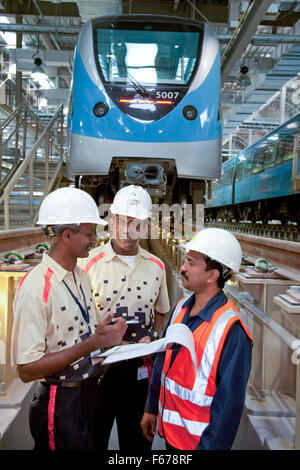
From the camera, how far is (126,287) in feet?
7.92

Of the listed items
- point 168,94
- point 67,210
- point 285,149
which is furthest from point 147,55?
point 285,149

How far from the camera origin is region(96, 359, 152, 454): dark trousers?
87.3 inches

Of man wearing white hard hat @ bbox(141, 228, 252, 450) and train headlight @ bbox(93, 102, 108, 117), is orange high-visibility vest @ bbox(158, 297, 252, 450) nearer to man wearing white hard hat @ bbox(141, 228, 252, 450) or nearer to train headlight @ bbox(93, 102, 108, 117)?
Answer: man wearing white hard hat @ bbox(141, 228, 252, 450)

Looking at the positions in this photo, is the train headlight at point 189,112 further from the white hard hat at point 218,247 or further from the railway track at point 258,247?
the white hard hat at point 218,247

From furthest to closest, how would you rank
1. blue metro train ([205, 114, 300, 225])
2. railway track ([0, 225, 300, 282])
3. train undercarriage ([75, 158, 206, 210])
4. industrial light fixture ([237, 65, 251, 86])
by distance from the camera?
blue metro train ([205, 114, 300, 225])
industrial light fixture ([237, 65, 251, 86])
train undercarriage ([75, 158, 206, 210])
railway track ([0, 225, 300, 282])

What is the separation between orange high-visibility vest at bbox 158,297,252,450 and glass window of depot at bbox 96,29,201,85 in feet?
17.6

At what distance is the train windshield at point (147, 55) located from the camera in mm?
6500

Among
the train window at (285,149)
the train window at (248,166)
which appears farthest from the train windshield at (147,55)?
the train window at (248,166)

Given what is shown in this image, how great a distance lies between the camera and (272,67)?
45.1 ft

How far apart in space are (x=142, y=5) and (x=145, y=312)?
1136 cm

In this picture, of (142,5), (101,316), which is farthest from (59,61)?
(101,316)

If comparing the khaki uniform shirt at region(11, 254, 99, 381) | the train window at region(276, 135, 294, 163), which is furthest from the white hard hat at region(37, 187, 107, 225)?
the train window at region(276, 135, 294, 163)

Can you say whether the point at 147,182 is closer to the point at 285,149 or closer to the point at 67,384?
the point at 67,384

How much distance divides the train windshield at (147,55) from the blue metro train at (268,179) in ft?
9.42
